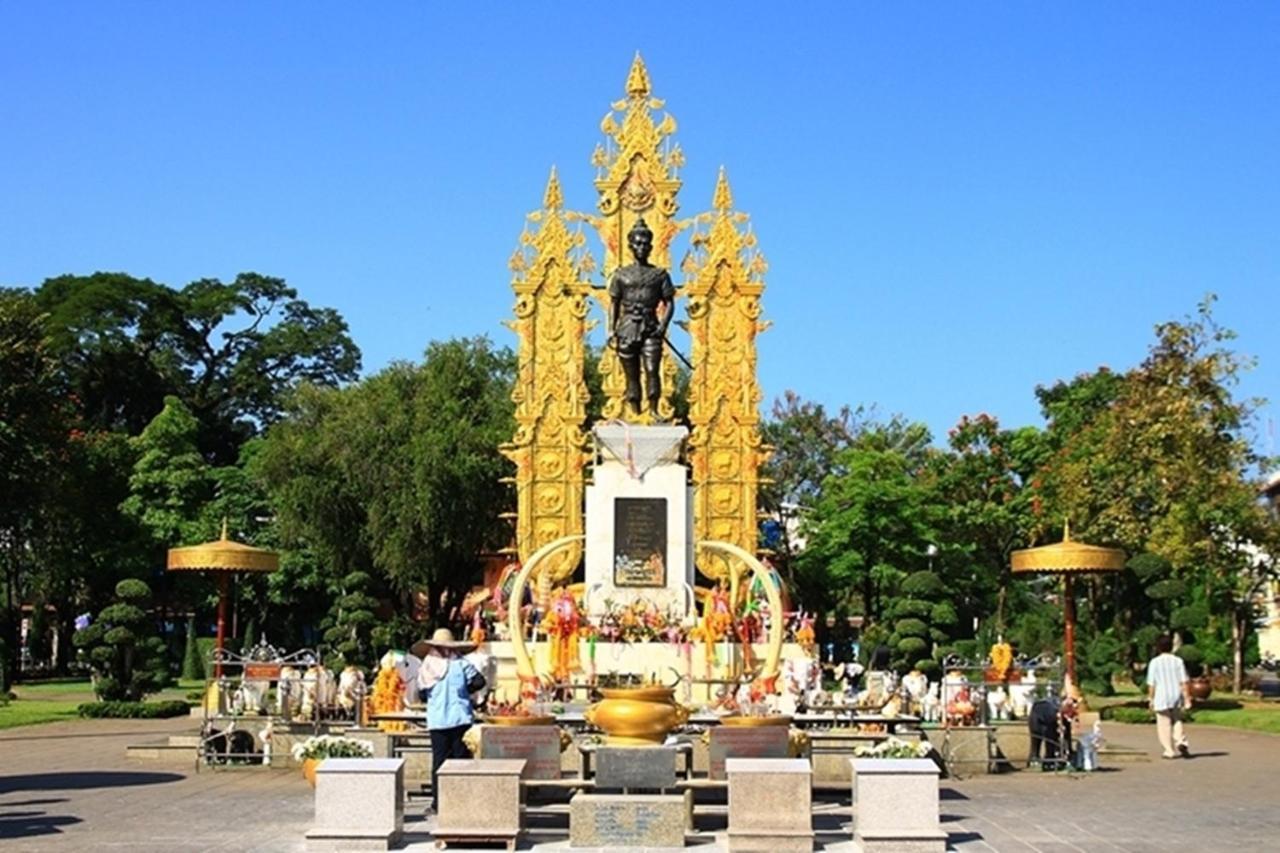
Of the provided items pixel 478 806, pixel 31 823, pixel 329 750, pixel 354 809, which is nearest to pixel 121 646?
pixel 329 750

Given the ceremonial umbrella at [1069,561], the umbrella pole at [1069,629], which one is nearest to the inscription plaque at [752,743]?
the umbrella pole at [1069,629]

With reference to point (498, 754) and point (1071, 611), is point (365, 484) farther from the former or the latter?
point (498, 754)

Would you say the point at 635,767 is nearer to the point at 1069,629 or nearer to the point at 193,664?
the point at 1069,629

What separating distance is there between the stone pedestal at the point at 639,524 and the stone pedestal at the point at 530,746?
13.9 metres

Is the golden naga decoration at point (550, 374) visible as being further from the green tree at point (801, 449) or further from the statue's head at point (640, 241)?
the green tree at point (801, 449)

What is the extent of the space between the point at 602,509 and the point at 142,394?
45.2 m

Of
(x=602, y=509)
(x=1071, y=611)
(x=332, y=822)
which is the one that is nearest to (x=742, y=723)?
(x=332, y=822)

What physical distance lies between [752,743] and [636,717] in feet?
4.40

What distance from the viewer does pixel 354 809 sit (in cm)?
1416

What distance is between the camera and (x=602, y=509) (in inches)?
1193

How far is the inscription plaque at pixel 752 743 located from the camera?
15.9 m

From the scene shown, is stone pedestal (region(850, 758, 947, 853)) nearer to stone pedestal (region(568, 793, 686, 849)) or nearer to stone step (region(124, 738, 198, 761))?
stone pedestal (region(568, 793, 686, 849))

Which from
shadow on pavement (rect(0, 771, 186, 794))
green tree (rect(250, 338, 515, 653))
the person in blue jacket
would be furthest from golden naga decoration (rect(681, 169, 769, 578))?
the person in blue jacket

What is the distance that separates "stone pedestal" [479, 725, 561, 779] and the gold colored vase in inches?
24.7
